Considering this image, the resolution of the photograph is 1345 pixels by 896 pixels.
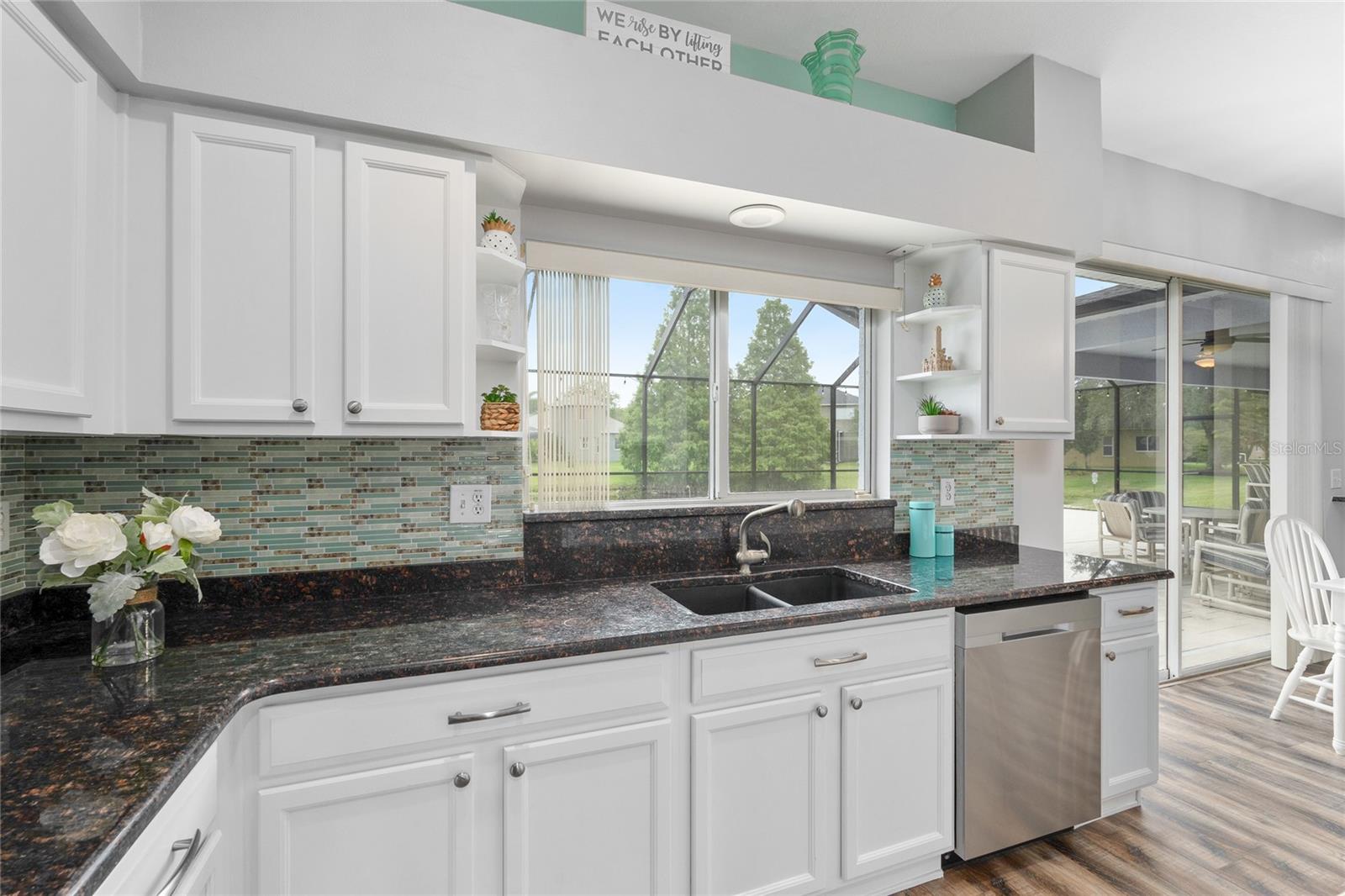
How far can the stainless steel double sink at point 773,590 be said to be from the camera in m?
2.15

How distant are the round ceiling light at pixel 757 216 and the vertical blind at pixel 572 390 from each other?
0.50 meters

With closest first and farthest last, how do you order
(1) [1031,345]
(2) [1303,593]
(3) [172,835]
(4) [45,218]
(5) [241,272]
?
(3) [172,835], (4) [45,218], (5) [241,272], (1) [1031,345], (2) [1303,593]

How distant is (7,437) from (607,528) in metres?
1.53

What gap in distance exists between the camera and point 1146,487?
349cm

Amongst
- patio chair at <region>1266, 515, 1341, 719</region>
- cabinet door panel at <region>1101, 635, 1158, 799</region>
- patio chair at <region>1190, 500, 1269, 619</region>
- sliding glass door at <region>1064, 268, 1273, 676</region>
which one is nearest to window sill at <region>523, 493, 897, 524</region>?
cabinet door panel at <region>1101, 635, 1158, 799</region>

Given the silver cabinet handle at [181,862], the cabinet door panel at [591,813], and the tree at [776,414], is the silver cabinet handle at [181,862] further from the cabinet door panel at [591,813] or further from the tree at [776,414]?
the tree at [776,414]

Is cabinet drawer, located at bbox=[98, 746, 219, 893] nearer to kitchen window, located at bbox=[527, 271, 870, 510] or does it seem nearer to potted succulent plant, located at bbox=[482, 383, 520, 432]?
potted succulent plant, located at bbox=[482, 383, 520, 432]

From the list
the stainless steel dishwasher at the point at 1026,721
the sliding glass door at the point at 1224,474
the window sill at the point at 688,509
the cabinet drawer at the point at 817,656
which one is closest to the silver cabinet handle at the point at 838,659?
the cabinet drawer at the point at 817,656

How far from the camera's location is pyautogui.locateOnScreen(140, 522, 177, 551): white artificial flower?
128cm

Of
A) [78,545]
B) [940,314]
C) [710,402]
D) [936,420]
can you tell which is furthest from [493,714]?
[940,314]

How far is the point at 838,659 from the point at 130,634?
5.41 feet

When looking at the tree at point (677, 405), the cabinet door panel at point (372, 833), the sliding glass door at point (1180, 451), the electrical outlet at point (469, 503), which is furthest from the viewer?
the sliding glass door at point (1180, 451)

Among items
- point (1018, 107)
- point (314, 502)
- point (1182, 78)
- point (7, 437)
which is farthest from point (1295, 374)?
point (7, 437)

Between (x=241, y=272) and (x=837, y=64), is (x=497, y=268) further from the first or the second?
(x=837, y=64)
